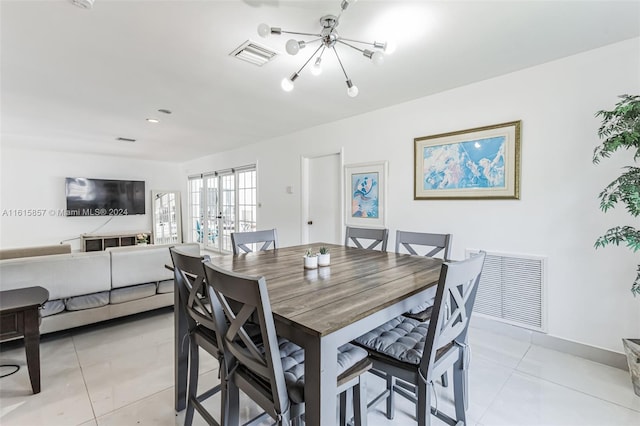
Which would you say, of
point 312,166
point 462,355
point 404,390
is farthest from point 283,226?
point 462,355

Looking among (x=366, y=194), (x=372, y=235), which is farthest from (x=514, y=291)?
(x=366, y=194)

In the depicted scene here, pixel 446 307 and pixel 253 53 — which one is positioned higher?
pixel 253 53

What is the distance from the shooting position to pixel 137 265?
2869mm

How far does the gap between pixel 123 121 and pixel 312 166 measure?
270cm

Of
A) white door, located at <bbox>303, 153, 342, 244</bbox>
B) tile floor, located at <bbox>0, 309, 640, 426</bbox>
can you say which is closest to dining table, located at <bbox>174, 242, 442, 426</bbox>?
tile floor, located at <bbox>0, 309, 640, 426</bbox>

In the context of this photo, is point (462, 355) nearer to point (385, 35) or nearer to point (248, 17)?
point (385, 35)

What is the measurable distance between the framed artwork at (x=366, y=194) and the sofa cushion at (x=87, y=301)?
2.80 meters


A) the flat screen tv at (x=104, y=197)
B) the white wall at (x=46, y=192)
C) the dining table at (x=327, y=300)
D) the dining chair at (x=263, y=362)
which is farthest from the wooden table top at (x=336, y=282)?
the white wall at (x=46, y=192)

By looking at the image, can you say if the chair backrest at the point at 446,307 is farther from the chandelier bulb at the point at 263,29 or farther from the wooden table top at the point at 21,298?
the wooden table top at the point at 21,298

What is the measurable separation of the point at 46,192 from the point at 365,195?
669 cm

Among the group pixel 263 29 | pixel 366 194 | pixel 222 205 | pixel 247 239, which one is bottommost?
pixel 247 239

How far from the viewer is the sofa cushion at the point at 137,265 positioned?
9.07 ft

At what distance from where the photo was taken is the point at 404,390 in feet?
6.19

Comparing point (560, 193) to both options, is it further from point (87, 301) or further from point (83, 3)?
point (87, 301)
